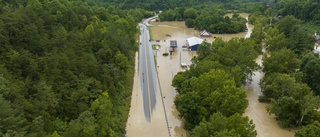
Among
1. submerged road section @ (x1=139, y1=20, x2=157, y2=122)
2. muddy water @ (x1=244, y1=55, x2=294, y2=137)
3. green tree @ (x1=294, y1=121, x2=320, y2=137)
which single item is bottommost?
muddy water @ (x1=244, y1=55, x2=294, y2=137)

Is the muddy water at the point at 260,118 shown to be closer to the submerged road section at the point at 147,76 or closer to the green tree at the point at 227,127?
the green tree at the point at 227,127

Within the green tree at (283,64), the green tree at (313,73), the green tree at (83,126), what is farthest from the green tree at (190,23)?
the green tree at (83,126)

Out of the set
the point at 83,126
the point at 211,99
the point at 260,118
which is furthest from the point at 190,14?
the point at 83,126

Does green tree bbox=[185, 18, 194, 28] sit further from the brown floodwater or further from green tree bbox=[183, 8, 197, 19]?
the brown floodwater

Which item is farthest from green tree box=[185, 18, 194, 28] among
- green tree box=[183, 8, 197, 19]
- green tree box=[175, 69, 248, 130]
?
green tree box=[175, 69, 248, 130]

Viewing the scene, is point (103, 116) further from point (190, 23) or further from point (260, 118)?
point (190, 23)
